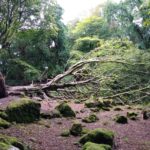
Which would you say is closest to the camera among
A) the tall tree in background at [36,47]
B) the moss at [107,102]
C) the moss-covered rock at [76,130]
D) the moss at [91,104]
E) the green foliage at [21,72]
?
the moss-covered rock at [76,130]

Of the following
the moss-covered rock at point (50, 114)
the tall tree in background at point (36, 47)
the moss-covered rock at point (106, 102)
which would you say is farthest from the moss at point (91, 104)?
the tall tree in background at point (36, 47)

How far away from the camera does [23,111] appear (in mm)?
8922

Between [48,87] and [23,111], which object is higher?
A: [48,87]

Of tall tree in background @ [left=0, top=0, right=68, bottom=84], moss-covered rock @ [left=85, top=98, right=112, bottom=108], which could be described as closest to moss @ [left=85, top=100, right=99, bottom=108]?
moss-covered rock @ [left=85, top=98, right=112, bottom=108]

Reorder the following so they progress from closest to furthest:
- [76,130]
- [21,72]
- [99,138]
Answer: [99,138], [76,130], [21,72]

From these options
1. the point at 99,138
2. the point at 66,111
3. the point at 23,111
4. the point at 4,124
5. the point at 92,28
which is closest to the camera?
the point at 99,138

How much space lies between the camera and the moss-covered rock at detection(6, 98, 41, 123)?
8.60 m

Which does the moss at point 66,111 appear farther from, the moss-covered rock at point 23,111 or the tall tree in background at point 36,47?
the tall tree in background at point 36,47

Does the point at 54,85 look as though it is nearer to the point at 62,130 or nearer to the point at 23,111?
the point at 23,111

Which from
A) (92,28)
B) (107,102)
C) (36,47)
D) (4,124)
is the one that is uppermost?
(92,28)

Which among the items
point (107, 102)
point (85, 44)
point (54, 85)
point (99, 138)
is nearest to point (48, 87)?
point (54, 85)

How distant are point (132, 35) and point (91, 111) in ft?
34.7

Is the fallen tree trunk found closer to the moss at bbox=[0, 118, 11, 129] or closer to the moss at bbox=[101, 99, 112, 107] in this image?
the moss at bbox=[101, 99, 112, 107]

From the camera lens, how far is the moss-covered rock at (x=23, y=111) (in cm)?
860
